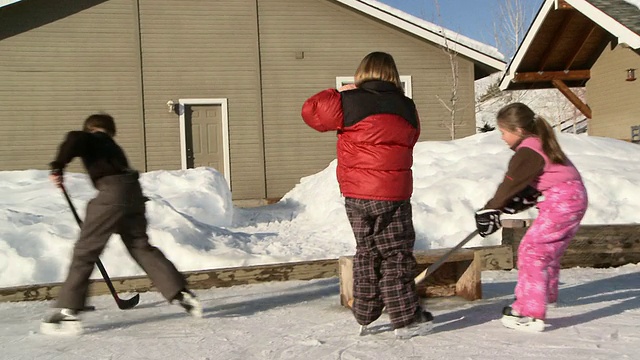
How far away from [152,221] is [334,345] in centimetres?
476

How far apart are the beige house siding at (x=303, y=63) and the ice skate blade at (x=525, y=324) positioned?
1120 cm

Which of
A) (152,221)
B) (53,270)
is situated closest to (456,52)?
(152,221)

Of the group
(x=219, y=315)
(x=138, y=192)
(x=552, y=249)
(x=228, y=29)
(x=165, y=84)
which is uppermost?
(x=228, y=29)

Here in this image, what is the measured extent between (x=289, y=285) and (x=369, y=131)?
2378 mm

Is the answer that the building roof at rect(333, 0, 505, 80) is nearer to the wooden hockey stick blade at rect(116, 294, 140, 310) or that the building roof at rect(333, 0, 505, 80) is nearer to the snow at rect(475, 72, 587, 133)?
the wooden hockey stick blade at rect(116, 294, 140, 310)

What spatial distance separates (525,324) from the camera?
3674 millimetres

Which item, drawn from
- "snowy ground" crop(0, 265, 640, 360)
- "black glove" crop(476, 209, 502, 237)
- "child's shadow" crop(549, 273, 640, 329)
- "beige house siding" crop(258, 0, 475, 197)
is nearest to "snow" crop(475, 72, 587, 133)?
"beige house siding" crop(258, 0, 475, 197)

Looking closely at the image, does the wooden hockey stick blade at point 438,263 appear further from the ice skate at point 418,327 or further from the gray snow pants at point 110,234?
the gray snow pants at point 110,234

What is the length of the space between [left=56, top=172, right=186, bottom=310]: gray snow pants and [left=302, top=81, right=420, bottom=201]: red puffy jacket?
141 cm

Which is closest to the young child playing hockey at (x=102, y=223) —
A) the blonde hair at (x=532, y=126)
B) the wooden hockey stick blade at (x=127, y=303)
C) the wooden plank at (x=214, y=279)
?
the wooden hockey stick blade at (x=127, y=303)

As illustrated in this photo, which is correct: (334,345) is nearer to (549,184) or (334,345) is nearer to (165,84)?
(549,184)

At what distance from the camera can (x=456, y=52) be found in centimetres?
1491

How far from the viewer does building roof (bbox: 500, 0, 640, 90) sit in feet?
43.9

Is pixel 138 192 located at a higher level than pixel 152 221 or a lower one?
higher
